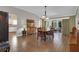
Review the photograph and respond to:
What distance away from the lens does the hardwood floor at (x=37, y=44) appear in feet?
7.32

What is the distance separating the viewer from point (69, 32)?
7.28 feet

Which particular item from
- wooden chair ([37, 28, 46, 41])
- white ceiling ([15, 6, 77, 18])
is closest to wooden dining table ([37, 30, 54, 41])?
wooden chair ([37, 28, 46, 41])

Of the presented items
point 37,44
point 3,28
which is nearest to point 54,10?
point 37,44

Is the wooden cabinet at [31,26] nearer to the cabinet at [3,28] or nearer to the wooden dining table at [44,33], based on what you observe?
the wooden dining table at [44,33]

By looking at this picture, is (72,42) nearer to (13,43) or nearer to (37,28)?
(37,28)

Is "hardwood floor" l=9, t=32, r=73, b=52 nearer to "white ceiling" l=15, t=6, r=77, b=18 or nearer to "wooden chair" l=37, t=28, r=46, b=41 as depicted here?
"wooden chair" l=37, t=28, r=46, b=41

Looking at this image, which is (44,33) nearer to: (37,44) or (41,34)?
(41,34)

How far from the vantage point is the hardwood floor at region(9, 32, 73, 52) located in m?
2.23

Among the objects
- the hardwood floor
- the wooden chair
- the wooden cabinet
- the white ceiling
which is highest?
the white ceiling

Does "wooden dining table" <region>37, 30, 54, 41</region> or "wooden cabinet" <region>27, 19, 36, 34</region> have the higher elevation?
"wooden cabinet" <region>27, 19, 36, 34</region>

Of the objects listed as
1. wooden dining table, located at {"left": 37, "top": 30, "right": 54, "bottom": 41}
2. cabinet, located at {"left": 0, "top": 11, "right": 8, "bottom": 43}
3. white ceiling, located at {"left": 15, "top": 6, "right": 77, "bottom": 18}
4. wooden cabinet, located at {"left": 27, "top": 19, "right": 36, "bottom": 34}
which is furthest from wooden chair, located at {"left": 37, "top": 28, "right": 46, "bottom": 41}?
cabinet, located at {"left": 0, "top": 11, "right": 8, "bottom": 43}

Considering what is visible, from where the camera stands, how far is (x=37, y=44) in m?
2.25

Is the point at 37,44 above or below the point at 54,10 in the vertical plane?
below

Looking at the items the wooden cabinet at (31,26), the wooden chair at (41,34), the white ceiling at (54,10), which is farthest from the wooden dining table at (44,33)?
the white ceiling at (54,10)
